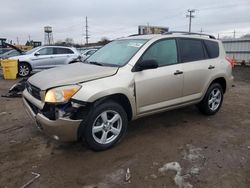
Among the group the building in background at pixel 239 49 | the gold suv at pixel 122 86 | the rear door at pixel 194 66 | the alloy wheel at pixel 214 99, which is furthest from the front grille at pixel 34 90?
the building in background at pixel 239 49

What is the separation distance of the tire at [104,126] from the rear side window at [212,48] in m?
2.62

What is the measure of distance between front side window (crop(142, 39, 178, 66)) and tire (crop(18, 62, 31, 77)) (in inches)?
402

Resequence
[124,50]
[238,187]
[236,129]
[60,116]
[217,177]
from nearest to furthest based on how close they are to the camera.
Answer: [238,187] < [217,177] < [60,116] < [124,50] < [236,129]

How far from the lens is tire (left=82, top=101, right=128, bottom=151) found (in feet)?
11.8

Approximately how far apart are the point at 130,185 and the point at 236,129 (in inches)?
112

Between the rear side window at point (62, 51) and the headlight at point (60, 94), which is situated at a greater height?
the rear side window at point (62, 51)

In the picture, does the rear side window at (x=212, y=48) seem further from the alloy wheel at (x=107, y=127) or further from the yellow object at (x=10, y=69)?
the yellow object at (x=10, y=69)

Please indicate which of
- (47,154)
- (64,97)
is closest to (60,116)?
(64,97)

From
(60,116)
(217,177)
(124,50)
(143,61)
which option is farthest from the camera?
(124,50)

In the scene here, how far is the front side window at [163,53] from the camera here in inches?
172

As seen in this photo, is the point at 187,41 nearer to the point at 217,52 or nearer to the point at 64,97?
the point at 217,52

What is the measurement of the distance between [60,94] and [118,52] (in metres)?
1.61

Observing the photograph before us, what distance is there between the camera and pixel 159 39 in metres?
4.56

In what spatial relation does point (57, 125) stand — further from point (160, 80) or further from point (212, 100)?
point (212, 100)
